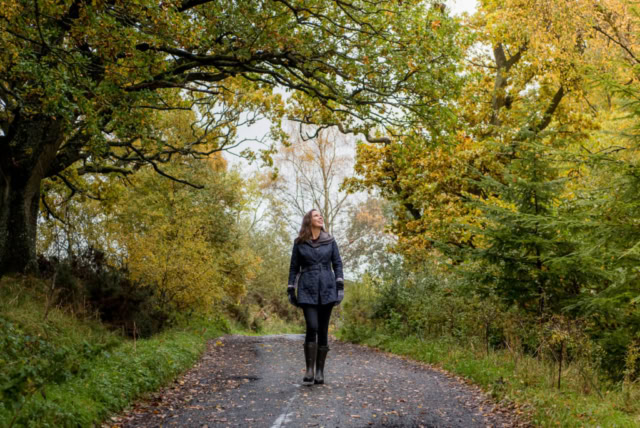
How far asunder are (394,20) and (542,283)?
225 inches

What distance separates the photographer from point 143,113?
915 centimetres

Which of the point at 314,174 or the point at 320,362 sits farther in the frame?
the point at 314,174

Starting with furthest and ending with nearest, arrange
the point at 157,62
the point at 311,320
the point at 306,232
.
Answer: the point at 157,62, the point at 306,232, the point at 311,320

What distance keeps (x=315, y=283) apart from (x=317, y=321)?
60 cm

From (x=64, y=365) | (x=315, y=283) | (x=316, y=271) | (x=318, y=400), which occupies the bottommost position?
(x=318, y=400)

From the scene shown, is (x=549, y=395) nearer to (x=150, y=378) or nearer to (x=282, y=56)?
(x=150, y=378)

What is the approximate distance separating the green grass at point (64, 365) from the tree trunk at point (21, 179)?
0.83 m

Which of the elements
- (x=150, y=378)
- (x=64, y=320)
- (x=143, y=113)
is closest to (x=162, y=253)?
(x=64, y=320)

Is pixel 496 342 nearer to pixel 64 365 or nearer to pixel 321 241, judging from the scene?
pixel 321 241

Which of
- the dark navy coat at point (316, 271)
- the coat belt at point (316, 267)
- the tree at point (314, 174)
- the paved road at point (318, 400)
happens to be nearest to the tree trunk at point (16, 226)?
the paved road at point (318, 400)

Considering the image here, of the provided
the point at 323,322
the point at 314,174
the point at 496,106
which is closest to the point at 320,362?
the point at 323,322

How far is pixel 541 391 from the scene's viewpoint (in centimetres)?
667

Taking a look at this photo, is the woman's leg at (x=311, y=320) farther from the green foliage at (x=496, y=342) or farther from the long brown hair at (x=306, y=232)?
the green foliage at (x=496, y=342)

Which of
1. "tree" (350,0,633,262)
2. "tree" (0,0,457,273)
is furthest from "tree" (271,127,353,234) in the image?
"tree" (0,0,457,273)
